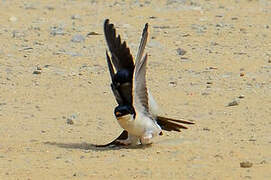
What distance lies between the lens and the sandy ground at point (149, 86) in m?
6.48

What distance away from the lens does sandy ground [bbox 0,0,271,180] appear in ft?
21.2

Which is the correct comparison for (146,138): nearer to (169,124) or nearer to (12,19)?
(169,124)

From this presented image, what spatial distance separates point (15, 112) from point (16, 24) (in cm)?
481

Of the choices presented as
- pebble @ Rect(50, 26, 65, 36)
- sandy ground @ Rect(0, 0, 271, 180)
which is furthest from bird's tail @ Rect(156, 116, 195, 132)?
pebble @ Rect(50, 26, 65, 36)

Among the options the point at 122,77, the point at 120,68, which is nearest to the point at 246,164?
the point at 122,77

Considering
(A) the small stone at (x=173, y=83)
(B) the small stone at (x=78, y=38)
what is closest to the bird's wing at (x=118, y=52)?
(A) the small stone at (x=173, y=83)

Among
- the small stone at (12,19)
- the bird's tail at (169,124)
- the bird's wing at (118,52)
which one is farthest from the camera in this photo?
the small stone at (12,19)

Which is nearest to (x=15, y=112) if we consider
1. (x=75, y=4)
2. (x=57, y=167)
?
(x=57, y=167)

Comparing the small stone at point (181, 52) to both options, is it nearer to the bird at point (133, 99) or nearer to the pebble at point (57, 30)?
the pebble at point (57, 30)

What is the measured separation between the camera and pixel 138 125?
6.89m

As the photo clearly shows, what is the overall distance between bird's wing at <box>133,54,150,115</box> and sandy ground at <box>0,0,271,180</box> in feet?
1.07

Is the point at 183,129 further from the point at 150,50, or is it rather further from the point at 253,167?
the point at 150,50

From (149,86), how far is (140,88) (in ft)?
8.67

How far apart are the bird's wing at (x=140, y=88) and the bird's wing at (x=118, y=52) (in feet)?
0.61
